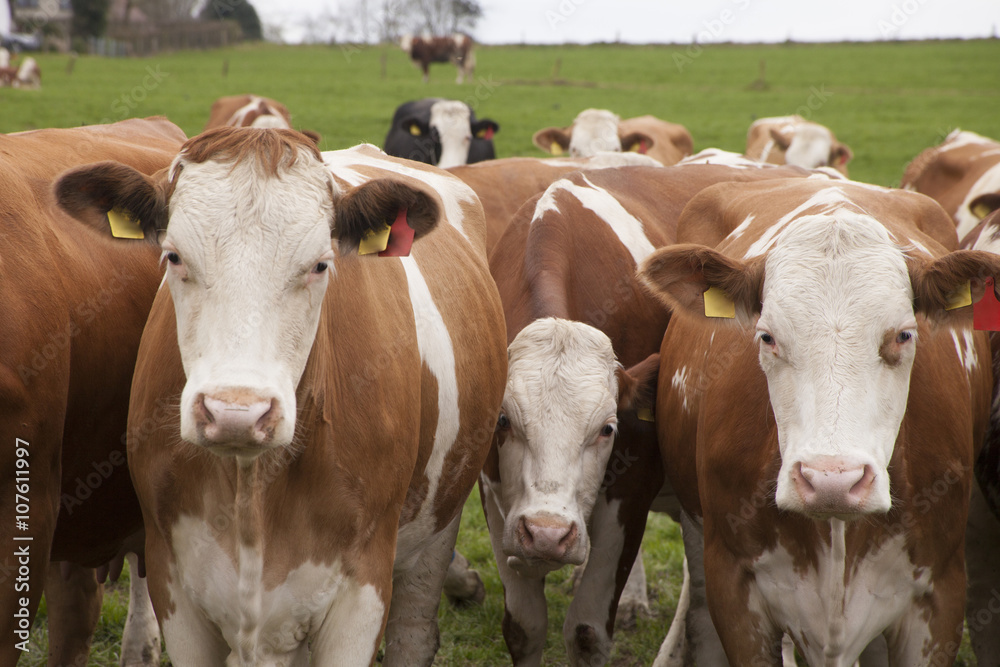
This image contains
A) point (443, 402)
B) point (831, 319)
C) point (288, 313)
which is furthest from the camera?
point (443, 402)

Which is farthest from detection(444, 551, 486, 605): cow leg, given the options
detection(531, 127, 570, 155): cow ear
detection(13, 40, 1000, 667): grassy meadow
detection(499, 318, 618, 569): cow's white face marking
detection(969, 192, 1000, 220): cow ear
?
detection(531, 127, 570, 155): cow ear

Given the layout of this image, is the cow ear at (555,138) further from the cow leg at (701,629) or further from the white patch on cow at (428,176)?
the cow leg at (701,629)

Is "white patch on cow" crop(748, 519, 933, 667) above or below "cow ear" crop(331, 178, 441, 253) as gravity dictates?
below

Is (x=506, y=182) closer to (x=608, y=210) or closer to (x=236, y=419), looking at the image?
(x=608, y=210)

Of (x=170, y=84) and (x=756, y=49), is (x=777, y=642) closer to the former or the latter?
(x=170, y=84)

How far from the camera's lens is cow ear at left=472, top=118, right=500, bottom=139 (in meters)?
11.8

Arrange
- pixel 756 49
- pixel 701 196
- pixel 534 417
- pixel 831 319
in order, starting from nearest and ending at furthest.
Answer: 1. pixel 831 319
2. pixel 534 417
3. pixel 701 196
4. pixel 756 49

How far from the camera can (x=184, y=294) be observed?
250 cm

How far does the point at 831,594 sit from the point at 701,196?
7.05ft

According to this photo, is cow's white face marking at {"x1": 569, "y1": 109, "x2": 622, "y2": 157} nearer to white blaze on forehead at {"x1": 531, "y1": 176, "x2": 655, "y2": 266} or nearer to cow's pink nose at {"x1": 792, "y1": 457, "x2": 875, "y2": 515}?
white blaze on forehead at {"x1": 531, "y1": 176, "x2": 655, "y2": 266}

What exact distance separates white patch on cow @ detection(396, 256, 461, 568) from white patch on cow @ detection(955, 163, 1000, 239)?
19.7 feet

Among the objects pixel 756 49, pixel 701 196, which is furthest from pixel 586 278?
pixel 756 49

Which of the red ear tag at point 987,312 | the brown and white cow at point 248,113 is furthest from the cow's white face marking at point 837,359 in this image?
the brown and white cow at point 248,113

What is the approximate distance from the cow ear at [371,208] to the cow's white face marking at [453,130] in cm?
889
